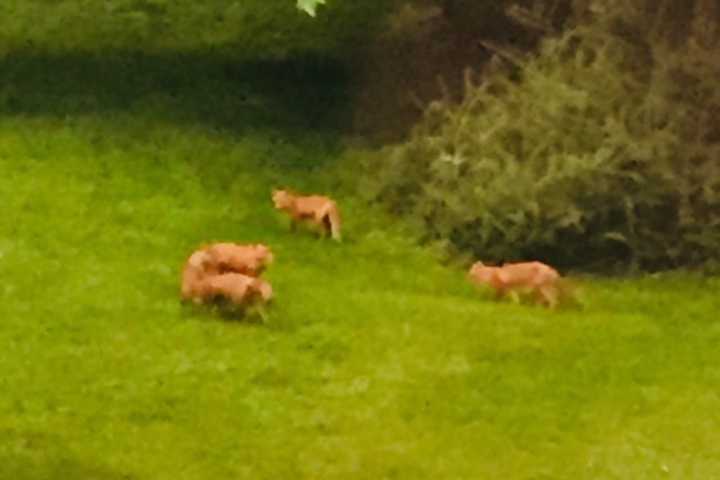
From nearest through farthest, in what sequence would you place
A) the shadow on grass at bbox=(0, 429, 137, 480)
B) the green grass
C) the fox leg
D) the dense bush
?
A: the shadow on grass at bbox=(0, 429, 137, 480) < the green grass < the fox leg < the dense bush

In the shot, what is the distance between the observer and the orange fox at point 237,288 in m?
2.83

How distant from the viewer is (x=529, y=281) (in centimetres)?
308

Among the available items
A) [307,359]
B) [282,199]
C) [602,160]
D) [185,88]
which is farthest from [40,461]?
[185,88]

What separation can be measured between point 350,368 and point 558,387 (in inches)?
15.0

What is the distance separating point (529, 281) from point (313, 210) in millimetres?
621

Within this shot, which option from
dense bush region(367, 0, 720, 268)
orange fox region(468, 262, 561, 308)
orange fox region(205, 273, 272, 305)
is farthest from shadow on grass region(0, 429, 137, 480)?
dense bush region(367, 0, 720, 268)

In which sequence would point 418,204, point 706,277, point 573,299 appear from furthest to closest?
1. point 418,204
2. point 706,277
3. point 573,299

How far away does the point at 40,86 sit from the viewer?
4355mm

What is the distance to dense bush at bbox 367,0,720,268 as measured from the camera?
3389 mm

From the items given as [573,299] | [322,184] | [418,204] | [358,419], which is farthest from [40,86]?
[358,419]

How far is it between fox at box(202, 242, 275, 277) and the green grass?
0.33ft

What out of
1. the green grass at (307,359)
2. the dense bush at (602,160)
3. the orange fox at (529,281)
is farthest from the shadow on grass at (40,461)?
the dense bush at (602,160)

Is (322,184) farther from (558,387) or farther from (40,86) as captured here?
(558,387)

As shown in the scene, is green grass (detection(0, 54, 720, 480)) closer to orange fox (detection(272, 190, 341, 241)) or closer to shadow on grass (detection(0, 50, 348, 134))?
orange fox (detection(272, 190, 341, 241))
